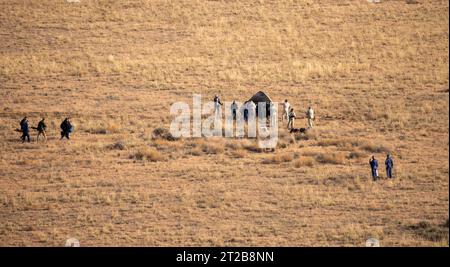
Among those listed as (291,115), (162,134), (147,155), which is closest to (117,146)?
(147,155)

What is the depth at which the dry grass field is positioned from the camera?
1166 inches

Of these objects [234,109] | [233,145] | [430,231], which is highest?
[234,109]

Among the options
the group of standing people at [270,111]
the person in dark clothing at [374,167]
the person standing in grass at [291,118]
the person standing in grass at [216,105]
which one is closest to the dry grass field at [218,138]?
the person in dark clothing at [374,167]

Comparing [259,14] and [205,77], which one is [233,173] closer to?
[205,77]

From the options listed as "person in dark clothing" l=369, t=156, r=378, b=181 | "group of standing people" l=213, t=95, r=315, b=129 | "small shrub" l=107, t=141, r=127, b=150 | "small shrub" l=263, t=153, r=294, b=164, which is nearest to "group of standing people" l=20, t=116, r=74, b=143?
"small shrub" l=107, t=141, r=127, b=150

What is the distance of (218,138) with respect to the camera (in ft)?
128

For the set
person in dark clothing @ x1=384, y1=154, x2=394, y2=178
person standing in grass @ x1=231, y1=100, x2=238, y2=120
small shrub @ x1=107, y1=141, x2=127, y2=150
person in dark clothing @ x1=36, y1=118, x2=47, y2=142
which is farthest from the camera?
person standing in grass @ x1=231, y1=100, x2=238, y2=120

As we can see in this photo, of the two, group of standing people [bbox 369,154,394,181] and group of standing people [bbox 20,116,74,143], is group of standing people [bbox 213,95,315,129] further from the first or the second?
group of standing people [bbox 369,154,394,181]

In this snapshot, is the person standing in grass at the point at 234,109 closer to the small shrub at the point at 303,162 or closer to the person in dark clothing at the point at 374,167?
the small shrub at the point at 303,162

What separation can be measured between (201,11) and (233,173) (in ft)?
100

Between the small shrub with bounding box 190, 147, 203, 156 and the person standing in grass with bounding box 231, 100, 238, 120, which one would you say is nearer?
the small shrub with bounding box 190, 147, 203, 156

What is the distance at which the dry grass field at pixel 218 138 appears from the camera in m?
29.6

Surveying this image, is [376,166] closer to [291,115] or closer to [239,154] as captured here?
[239,154]
